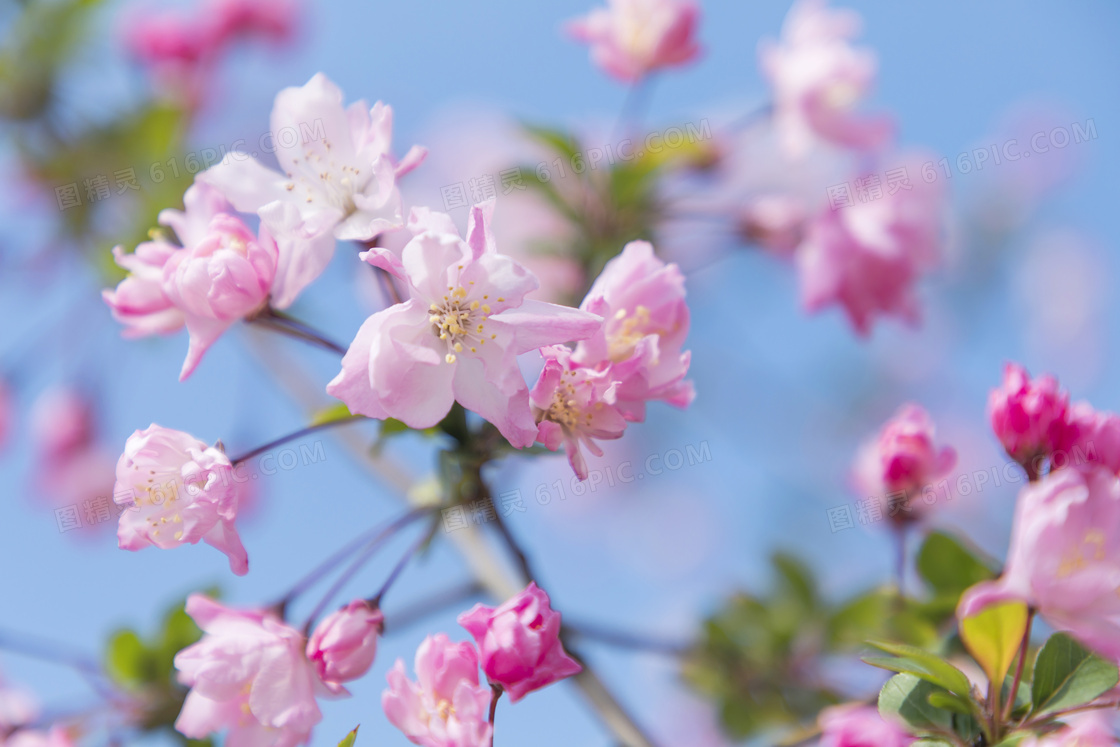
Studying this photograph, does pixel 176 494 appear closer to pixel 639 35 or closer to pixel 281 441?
pixel 281 441

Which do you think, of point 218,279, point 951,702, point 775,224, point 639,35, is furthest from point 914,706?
point 639,35

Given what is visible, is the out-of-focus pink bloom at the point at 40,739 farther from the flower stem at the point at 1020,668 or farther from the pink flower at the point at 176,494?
the flower stem at the point at 1020,668

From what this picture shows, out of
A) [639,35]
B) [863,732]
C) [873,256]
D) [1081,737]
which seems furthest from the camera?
[639,35]

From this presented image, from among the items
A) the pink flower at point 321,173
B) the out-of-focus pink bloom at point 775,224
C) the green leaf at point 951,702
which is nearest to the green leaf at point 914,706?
the green leaf at point 951,702

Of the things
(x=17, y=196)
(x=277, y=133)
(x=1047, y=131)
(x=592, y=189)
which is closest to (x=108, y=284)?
(x=17, y=196)

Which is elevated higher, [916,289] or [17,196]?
[916,289]

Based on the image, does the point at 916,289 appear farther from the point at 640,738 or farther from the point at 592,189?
the point at 640,738
